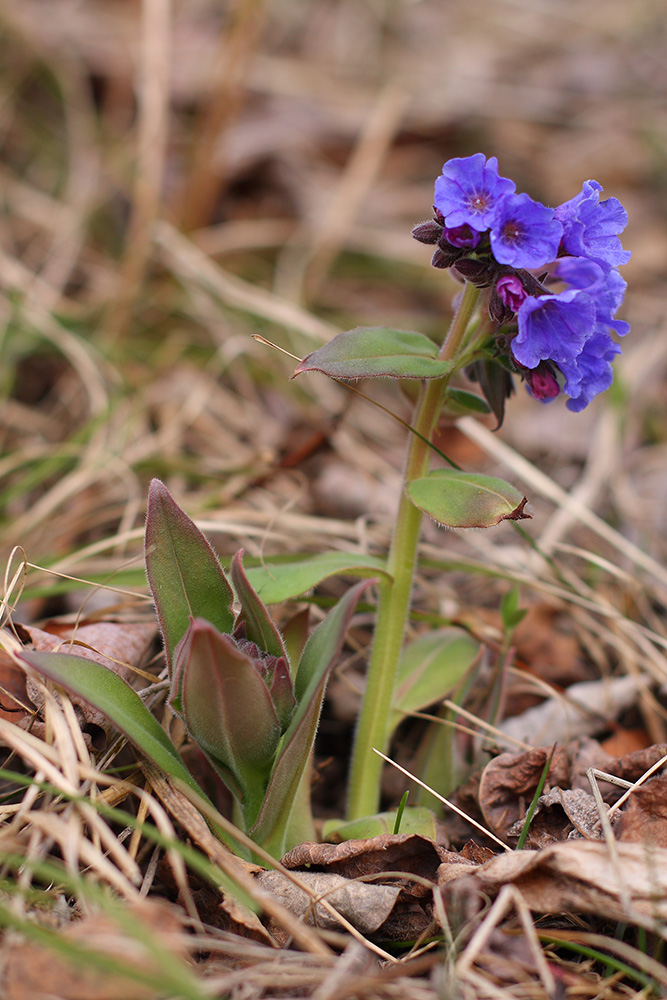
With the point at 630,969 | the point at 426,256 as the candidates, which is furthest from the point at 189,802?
the point at 426,256

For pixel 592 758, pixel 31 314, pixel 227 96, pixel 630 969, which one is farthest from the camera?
pixel 227 96

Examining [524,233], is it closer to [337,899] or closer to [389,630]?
[389,630]

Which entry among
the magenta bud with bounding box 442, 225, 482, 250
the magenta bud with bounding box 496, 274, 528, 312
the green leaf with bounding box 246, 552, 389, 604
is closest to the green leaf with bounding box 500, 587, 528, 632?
the green leaf with bounding box 246, 552, 389, 604

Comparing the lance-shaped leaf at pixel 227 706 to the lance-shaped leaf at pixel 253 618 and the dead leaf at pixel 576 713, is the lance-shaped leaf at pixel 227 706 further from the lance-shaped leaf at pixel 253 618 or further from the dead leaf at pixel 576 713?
the dead leaf at pixel 576 713

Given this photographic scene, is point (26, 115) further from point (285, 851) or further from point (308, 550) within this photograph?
point (285, 851)

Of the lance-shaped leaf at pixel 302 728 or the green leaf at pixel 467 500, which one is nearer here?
→ the lance-shaped leaf at pixel 302 728

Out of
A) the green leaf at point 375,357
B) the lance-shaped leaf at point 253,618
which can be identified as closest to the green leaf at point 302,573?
the lance-shaped leaf at point 253,618

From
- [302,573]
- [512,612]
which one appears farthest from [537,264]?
[512,612]
